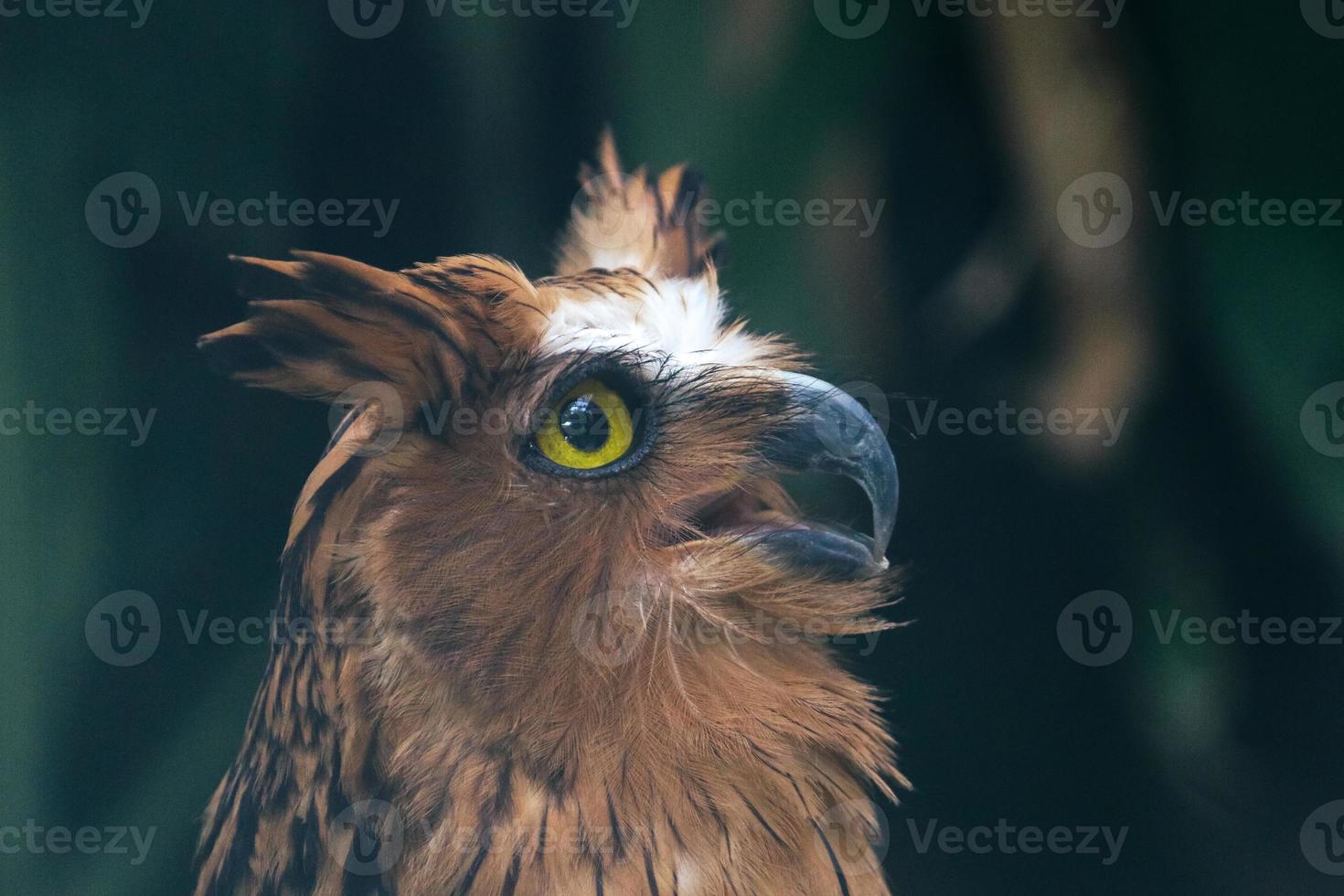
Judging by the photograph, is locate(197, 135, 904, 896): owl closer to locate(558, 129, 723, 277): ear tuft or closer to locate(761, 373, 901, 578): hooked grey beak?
locate(761, 373, 901, 578): hooked grey beak

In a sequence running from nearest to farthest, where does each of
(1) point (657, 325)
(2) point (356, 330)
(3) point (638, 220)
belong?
(2) point (356, 330) < (1) point (657, 325) < (3) point (638, 220)

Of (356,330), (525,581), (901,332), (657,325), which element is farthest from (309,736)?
(901,332)

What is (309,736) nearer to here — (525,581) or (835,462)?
(525,581)

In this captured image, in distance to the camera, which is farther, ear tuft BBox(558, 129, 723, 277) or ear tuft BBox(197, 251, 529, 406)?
ear tuft BBox(558, 129, 723, 277)

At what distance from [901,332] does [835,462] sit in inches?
19.7

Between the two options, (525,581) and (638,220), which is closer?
(525,581)

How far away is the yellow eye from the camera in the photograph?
1434 mm

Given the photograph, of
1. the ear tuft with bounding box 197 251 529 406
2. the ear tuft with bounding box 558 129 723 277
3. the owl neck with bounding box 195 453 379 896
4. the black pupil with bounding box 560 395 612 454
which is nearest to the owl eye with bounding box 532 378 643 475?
the black pupil with bounding box 560 395 612 454

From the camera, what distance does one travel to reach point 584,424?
4.74 feet

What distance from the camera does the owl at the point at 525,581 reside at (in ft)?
4.61

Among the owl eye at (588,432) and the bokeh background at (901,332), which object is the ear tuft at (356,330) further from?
the bokeh background at (901,332)

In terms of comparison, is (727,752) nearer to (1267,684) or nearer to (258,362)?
(258,362)

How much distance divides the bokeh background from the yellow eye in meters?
0.41

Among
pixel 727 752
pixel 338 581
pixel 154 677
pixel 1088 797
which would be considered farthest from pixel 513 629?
pixel 1088 797
